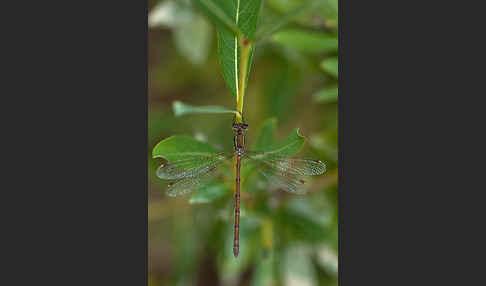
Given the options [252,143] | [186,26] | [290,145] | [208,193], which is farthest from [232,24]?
[186,26]

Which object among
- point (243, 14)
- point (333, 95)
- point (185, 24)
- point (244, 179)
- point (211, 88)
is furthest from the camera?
point (211, 88)

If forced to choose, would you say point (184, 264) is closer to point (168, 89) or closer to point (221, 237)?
point (221, 237)

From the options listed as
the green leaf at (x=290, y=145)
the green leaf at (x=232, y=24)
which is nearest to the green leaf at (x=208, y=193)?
the green leaf at (x=290, y=145)

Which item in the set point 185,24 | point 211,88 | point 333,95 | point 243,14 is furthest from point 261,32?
point 211,88

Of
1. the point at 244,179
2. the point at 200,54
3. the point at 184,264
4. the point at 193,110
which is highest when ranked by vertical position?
the point at 200,54

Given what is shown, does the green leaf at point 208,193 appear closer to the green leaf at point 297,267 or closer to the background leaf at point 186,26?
the green leaf at point 297,267

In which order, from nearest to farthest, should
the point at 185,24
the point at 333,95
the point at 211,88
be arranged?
the point at 333,95
the point at 185,24
the point at 211,88
